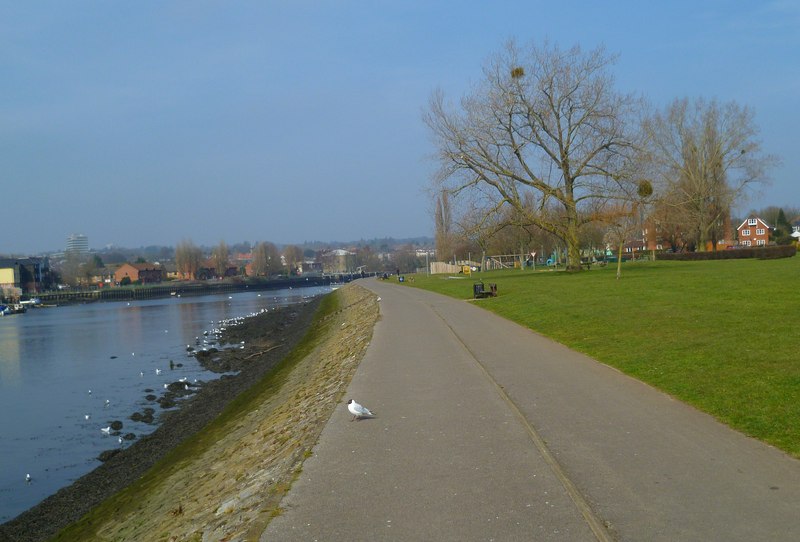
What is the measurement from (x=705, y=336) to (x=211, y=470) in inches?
408

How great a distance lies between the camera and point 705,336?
15906 mm

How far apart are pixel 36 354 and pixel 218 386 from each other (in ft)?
79.2

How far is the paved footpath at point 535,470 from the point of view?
19.5 feet

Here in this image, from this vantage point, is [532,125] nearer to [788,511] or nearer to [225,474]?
[225,474]

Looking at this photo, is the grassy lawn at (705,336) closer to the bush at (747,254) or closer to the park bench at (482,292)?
the park bench at (482,292)

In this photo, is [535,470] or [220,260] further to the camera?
[220,260]

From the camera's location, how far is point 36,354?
45438 millimetres

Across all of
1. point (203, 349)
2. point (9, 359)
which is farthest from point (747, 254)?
point (9, 359)

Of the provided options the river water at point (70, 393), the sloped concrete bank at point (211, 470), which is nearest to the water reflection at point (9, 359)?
the river water at point (70, 393)

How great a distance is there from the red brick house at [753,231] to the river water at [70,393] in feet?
283

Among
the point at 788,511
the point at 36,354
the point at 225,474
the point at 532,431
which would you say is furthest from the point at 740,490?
the point at 36,354

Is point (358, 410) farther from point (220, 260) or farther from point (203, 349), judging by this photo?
point (220, 260)

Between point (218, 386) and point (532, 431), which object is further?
point (218, 386)

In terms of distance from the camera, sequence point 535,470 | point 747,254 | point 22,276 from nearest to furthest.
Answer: point 535,470, point 747,254, point 22,276
